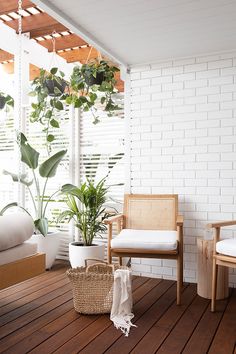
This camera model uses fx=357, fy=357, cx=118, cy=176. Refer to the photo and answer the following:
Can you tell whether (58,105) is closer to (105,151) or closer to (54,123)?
(54,123)

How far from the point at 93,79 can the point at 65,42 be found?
3.50 feet

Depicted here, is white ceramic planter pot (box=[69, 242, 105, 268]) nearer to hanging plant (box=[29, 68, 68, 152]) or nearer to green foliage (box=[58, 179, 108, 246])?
green foliage (box=[58, 179, 108, 246])

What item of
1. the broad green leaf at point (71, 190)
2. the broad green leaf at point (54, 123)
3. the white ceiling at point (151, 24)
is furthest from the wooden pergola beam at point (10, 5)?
the broad green leaf at point (71, 190)

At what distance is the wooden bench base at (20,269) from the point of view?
86.9 inches

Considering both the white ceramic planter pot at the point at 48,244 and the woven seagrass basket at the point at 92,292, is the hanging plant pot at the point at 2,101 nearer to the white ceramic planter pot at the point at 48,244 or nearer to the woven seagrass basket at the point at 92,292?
the white ceramic planter pot at the point at 48,244

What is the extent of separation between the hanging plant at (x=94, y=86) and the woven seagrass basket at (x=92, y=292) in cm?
210

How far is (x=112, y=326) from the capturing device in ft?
8.19

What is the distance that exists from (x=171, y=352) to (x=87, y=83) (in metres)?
2.82

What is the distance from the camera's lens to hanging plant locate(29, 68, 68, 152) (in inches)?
159

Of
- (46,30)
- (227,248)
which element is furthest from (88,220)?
(46,30)

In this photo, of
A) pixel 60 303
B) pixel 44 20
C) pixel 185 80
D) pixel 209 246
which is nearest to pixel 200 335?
pixel 209 246

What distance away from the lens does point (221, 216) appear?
11.8ft

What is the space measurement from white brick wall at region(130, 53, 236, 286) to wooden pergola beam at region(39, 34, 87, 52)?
0.99m

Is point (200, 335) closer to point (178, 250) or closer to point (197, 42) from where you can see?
point (178, 250)
